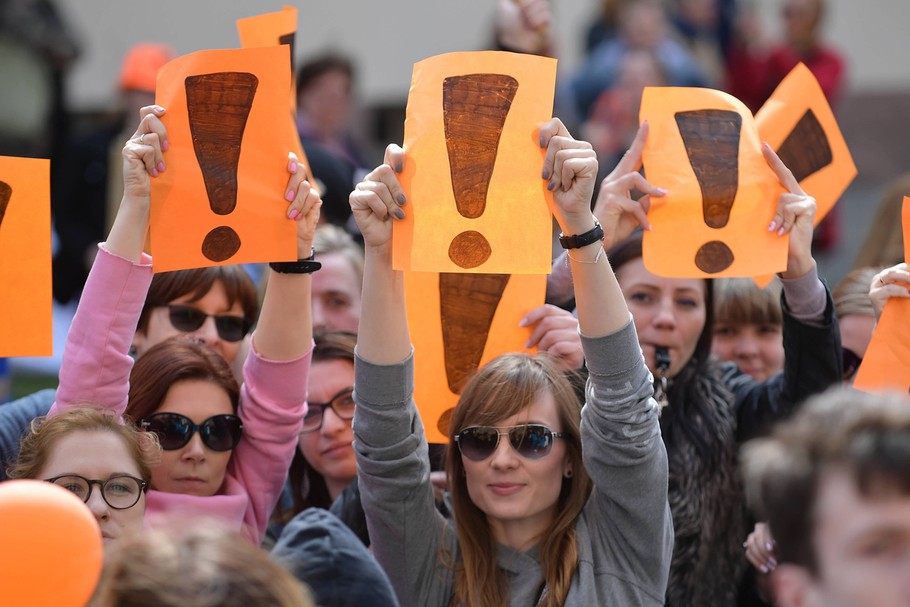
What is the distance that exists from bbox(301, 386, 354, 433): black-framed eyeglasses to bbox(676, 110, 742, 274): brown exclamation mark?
1108 millimetres

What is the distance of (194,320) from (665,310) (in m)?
1.36

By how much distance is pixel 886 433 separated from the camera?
2023 millimetres

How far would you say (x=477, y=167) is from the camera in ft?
9.98

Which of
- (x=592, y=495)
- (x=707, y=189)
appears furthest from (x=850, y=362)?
(x=592, y=495)

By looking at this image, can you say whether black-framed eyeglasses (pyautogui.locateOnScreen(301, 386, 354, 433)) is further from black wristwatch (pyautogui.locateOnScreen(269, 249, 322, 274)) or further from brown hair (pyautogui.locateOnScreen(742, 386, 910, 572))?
brown hair (pyautogui.locateOnScreen(742, 386, 910, 572))

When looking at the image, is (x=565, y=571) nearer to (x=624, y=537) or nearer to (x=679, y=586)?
(x=624, y=537)

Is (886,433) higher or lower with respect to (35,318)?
higher

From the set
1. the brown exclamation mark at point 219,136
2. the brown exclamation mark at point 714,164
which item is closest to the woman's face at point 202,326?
the brown exclamation mark at point 219,136

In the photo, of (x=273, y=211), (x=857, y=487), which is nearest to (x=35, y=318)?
(x=273, y=211)

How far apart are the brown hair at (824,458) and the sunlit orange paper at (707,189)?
1.28 metres

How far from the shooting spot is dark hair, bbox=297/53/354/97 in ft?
23.2

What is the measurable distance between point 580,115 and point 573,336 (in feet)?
15.0

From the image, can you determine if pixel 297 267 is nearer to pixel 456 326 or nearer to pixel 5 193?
pixel 456 326

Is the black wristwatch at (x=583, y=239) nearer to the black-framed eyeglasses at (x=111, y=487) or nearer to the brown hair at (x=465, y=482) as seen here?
the brown hair at (x=465, y=482)
